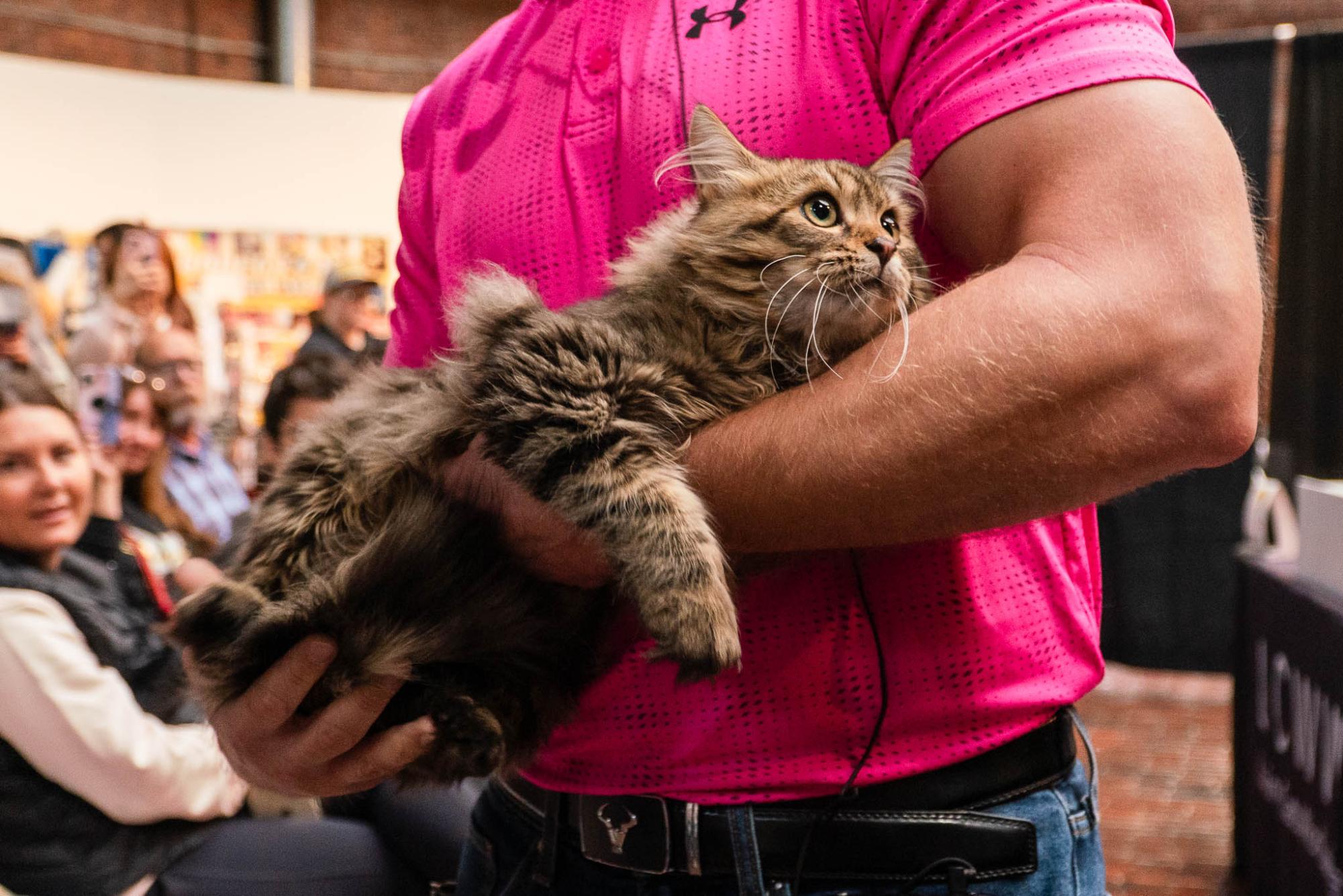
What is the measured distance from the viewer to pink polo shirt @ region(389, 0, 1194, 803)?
1.10 meters

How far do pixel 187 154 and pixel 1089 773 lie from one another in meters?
7.61

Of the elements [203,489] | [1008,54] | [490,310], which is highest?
[1008,54]

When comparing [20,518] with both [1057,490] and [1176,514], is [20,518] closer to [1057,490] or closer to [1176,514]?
[1057,490]

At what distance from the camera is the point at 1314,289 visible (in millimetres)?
6680

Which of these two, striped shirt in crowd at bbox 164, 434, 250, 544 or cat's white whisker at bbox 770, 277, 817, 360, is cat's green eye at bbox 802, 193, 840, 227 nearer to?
cat's white whisker at bbox 770, 277, 817, 360

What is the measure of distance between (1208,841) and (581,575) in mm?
4592

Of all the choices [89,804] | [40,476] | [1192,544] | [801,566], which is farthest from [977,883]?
[1192,544]

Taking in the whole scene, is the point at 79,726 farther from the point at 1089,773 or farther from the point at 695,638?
the point at 1089,773

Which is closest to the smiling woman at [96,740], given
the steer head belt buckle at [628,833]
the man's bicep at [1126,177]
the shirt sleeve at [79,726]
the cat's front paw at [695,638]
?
the shirt sleeve at [79,726]

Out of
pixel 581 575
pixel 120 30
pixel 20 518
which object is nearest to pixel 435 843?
pixel 20 518

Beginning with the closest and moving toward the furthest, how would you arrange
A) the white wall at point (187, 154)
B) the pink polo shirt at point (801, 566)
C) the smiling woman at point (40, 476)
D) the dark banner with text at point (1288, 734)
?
the pink polo shirt at point (801, 566) < the smiling woman at point (40, 476) < the dark banner with text at point (1288, 734) < the white wall at point (187, 154)

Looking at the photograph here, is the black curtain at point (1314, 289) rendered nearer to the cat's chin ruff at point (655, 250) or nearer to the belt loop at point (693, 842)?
the cat's chin ruff at point (655, 250)

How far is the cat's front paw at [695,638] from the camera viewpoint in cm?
100

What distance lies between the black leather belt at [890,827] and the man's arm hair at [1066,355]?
308 millimetres
